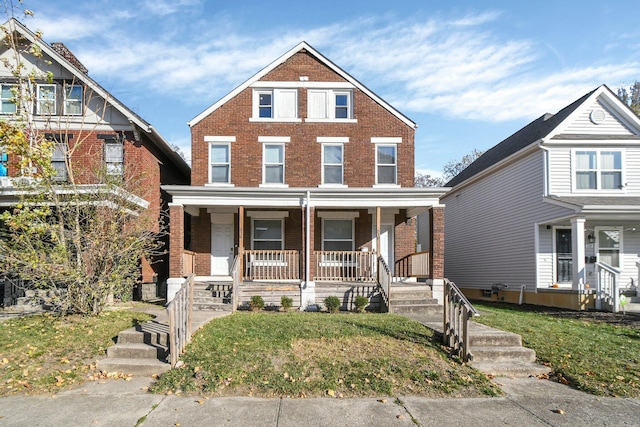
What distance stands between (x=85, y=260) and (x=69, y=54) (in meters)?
11.9

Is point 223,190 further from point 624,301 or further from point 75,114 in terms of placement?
point 624,301

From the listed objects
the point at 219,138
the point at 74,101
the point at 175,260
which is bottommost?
the point at 175,260

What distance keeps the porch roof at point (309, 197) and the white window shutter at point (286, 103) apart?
3751 mm

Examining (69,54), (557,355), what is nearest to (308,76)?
(69,54)

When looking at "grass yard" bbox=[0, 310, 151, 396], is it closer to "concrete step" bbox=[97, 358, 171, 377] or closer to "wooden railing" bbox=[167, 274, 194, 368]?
"concrete step" bbox=[97, 358, 171, 377]

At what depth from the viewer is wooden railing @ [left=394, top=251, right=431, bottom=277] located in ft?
49.0

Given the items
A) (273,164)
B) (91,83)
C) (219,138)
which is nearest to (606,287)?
(273,164)

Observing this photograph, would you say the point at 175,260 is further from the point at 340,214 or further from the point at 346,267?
the point at 340,214

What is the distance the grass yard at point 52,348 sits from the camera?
6.48 meters

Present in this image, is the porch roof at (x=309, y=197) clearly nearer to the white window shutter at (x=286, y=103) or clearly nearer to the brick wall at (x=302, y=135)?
the brick wall at (x=302, y=135)

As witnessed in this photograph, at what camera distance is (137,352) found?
24.2 ft

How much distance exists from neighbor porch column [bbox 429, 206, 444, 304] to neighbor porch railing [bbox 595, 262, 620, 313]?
5.01 meters

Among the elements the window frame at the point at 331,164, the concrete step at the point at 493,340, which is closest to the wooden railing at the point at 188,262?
the window frame at the point at 331,164

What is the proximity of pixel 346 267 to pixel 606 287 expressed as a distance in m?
8.28
